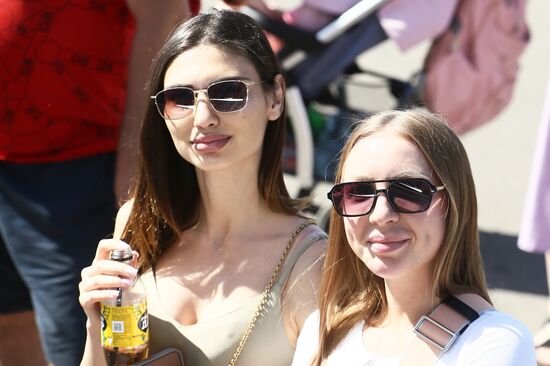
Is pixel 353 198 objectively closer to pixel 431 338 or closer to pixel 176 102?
pixel 431 338

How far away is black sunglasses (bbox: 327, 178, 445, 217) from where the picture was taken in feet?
5.22

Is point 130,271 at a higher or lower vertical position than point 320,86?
higher

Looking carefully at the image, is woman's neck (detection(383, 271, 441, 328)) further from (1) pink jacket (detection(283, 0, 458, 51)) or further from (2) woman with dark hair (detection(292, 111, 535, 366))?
(1) pink jacket (detection(283, 0, 458, 51))

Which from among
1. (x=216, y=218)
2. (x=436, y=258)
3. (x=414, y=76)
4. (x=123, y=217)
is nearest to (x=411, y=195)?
(x=436, y=258)

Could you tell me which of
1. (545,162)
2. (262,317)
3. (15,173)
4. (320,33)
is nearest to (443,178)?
(262,317)

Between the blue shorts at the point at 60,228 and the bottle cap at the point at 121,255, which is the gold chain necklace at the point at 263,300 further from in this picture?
the blue shorts at the point at 60,228

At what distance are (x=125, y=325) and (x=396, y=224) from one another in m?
0.62

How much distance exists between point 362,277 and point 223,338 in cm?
37

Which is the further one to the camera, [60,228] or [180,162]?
[60,228]

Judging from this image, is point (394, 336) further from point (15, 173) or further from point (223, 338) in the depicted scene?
point (15, 173)

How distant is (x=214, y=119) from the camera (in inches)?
78.0

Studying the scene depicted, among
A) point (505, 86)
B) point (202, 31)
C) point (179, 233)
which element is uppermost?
point (202, 31)

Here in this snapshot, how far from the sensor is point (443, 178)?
1611 millimetres

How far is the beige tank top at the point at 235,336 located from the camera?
6.51 feet
